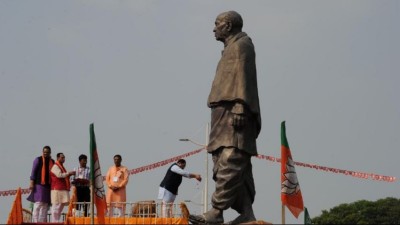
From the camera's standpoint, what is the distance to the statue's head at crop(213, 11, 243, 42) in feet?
59.5

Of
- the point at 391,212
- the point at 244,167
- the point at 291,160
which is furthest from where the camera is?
the point at 391,212

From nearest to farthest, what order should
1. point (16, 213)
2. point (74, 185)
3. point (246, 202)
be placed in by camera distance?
1. point (246, 202)
2. point (16, 213)
3. point (74, 185)

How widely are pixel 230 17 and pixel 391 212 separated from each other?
45005 millimetres

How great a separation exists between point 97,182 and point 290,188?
3.69 metres

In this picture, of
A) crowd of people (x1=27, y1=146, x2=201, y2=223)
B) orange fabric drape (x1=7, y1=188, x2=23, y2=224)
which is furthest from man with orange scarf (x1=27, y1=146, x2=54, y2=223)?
orange fabric drape (x1=7, y1=188, x2=23, y2=224)

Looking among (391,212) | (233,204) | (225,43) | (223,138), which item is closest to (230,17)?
(225,43)

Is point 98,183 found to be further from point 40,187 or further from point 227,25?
point 227,25

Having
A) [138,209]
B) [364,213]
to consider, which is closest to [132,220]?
[138,209]

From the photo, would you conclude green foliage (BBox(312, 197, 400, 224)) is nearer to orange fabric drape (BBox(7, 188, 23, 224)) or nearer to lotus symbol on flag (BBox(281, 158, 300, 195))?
lotus symbol on flag (BBox(281, 158, 300, 195))

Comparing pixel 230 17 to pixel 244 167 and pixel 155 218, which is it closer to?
pixel 244 167

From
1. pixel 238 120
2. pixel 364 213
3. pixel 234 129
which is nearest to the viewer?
pixel 238 120

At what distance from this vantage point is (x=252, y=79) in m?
17.7

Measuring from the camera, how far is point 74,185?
65.3 feet

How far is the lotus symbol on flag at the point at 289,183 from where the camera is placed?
60.6 ft
